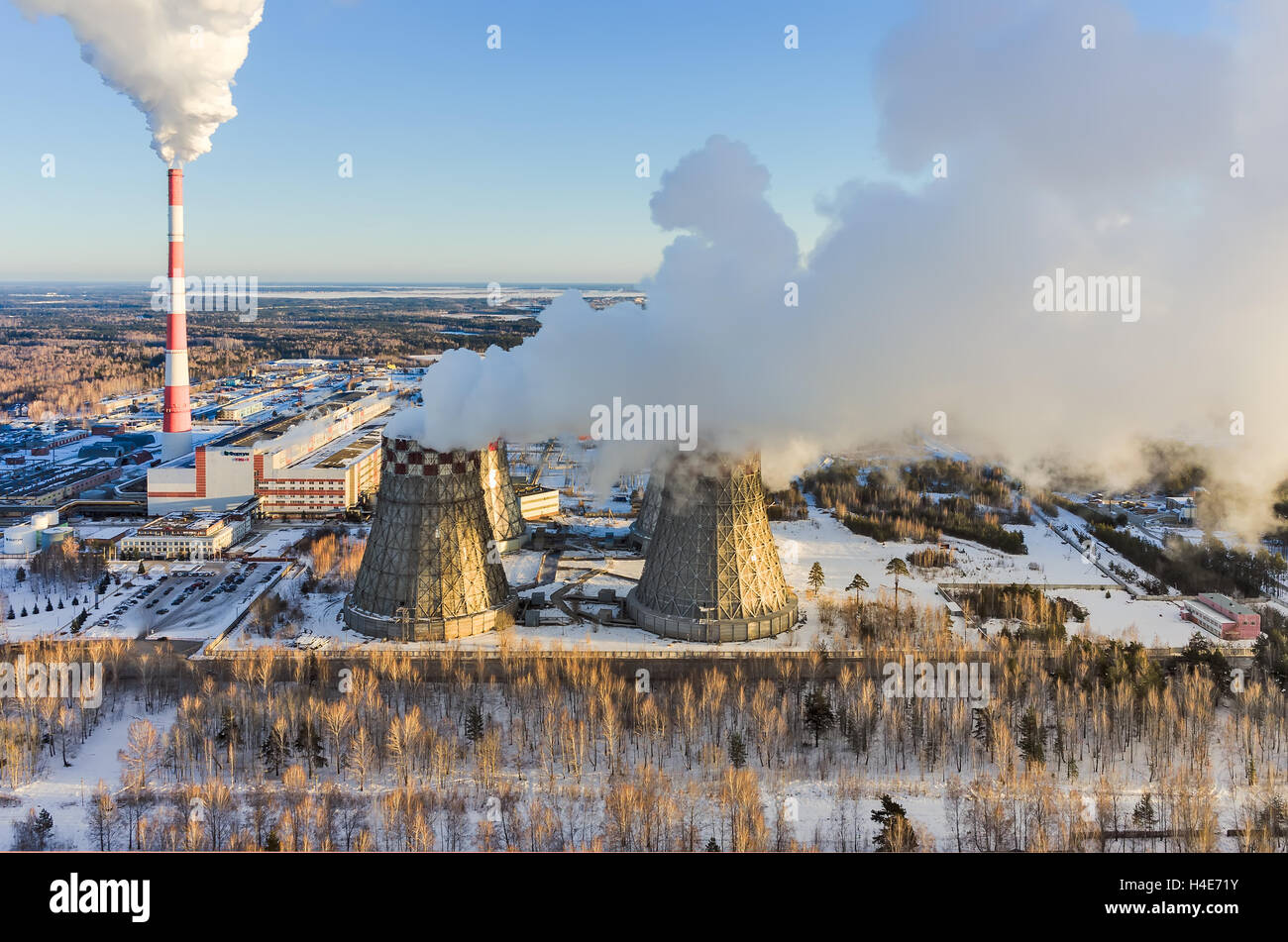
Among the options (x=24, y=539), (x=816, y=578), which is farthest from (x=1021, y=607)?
(x=24, y=539)

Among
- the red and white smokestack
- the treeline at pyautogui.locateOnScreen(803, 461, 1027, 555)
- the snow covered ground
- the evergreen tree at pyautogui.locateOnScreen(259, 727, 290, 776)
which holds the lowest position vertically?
the snow covered ground

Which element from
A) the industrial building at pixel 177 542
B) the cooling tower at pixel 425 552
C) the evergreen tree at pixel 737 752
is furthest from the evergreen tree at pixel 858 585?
the industrial building at pixel 177 542

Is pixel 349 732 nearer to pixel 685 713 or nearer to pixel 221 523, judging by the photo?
pixel 685 713

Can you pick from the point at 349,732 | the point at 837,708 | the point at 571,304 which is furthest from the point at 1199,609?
the point at 349,732

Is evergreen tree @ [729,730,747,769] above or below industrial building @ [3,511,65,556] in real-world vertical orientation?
below

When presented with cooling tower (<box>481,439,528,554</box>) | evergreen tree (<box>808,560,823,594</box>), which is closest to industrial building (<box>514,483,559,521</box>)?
cooling tower (<box>481,439,528,554</box>)

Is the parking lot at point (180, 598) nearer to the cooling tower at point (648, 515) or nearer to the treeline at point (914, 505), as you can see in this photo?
the cooling tower at point (648, 515)

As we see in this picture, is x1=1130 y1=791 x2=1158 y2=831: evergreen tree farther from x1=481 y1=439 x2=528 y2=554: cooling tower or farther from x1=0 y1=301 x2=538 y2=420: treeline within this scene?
x1=0 y1=301 x2=538 y2=420: treeline
